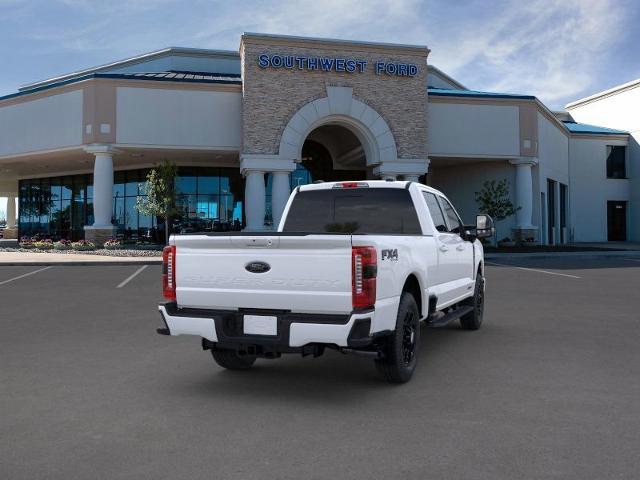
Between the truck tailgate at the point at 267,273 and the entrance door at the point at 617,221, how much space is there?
139 ft

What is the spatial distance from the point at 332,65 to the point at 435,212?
2197cm

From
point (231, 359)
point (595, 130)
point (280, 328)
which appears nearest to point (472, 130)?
point (595, 130)

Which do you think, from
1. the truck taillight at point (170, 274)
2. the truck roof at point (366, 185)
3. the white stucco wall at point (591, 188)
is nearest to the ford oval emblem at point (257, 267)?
the truck taillight at point (170, 274)

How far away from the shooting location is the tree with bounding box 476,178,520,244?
3067 cm

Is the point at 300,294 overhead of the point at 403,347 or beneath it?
overhead

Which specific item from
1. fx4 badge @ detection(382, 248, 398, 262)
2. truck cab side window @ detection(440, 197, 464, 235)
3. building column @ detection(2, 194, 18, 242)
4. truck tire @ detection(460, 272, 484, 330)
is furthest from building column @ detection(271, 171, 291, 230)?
building column @ detection(2, 194, 18, 242)

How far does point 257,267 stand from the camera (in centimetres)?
528

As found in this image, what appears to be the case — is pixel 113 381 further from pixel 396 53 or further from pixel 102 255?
pixel 396 53

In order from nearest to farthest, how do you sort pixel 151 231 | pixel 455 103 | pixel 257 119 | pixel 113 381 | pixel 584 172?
pixel 113 381
pixel 257 119
pixel 455 103
pixel 151 231
pixel 584 172

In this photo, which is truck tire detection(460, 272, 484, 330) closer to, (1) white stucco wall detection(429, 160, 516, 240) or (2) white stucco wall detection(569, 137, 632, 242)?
(1) white stucco wall detection(429, 160, 516, 240)

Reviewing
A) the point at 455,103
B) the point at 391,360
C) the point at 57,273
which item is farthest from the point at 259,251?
the point at 455,103

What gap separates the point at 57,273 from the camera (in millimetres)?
18547

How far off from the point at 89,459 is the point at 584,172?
1681 inches

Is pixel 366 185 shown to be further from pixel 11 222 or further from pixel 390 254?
pixel 11 222
